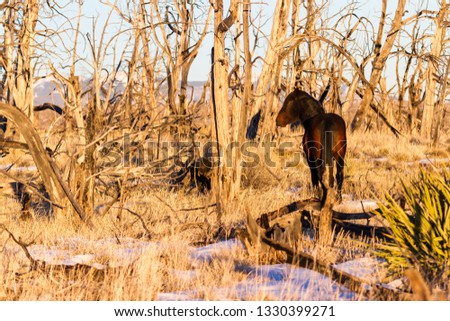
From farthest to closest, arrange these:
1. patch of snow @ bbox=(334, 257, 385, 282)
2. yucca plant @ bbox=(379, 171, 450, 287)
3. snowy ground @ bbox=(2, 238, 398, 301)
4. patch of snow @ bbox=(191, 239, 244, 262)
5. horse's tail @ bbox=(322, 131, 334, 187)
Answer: horse's tail @ bbox=(322, 131, 334, 187) < patch of snow @ bbox=(191, 239, 244, 262) < patch of snow @ bbox=(334, 257, 385, 282) < yucca plant @ bbox=(379, 171, 450, 287) < snowy ground @ bbox=(2, 238, 398, 301)

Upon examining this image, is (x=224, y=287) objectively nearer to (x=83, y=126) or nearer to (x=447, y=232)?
(x=447, y=232)

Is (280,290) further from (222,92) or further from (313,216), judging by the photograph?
(222,92)

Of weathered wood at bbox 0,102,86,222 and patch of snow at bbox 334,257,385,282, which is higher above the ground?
weathered wood at bbox 0,102,86,222

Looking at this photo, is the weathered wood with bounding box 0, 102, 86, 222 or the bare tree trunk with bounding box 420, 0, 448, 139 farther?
the bare tree trunk with bounding box 420, 0, 448, 139

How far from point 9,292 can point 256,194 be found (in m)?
5.49

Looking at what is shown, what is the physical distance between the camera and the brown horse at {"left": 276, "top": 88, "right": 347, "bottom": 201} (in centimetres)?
840

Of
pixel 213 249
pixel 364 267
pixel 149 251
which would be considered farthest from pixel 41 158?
pixel 364 267

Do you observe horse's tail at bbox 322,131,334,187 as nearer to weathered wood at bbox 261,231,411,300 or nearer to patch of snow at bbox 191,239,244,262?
patch of snow at bbox 191,239,244,262

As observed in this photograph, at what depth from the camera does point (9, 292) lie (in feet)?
14.4

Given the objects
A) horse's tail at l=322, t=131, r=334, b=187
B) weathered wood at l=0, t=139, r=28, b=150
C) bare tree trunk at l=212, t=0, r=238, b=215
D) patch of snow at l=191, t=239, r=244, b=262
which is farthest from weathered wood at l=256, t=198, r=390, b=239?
weathered wood at l=0, t=139, r=28, b=150

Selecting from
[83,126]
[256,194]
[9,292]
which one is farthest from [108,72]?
[9,292]

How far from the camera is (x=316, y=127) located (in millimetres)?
8375

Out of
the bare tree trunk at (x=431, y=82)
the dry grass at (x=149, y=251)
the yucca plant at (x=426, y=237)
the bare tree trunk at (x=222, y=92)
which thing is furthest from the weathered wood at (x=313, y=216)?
the bare tree trunk at (x=431, y=82)

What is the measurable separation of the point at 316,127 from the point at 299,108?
1.15ft
